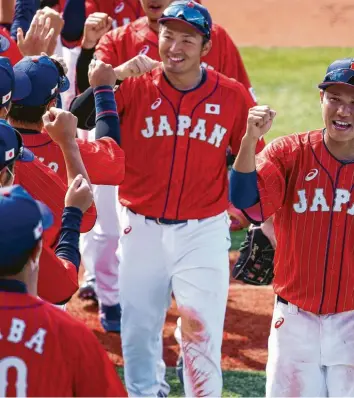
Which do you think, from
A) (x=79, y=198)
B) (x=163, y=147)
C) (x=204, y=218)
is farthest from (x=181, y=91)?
(x=79, y=198)

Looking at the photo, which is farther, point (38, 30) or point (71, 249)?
point (38, 30)

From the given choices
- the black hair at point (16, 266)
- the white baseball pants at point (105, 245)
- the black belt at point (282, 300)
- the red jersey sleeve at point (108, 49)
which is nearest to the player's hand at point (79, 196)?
the black hair at point (16, 266)

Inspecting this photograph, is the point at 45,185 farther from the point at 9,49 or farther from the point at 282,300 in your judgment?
the point at 9,49

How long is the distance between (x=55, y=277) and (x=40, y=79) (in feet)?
3.38

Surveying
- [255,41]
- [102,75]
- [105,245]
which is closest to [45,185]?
[102,75]

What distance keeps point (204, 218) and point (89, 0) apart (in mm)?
2214

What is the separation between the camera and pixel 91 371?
2.67 m

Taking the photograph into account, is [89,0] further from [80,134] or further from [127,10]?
[80,134]

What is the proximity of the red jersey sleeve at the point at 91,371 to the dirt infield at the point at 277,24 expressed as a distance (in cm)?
1099

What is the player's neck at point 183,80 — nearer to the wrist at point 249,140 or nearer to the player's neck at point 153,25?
the player's neck at point 153,25

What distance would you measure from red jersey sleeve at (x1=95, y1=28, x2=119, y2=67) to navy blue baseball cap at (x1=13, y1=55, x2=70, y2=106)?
1.31 meters

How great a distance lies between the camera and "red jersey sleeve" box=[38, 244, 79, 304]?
345cm

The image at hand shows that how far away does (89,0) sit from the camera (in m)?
6.62

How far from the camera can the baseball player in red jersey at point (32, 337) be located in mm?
2613
